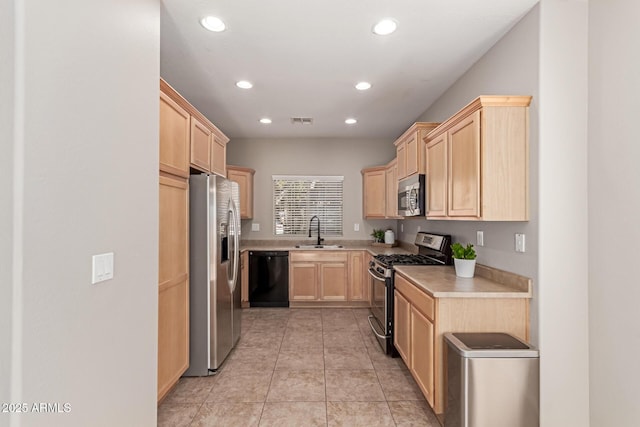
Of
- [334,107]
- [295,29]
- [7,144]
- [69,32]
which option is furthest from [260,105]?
[7,144]

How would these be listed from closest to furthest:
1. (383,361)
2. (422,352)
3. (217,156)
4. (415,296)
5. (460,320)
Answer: (460,320) < (422,352) < (415,296) < (383,361) < (217,156)

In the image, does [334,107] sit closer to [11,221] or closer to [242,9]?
[242,9]

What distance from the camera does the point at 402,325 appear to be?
9.33 ft

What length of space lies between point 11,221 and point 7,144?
24cm

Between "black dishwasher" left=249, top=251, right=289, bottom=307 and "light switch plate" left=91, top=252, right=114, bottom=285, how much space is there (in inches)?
139

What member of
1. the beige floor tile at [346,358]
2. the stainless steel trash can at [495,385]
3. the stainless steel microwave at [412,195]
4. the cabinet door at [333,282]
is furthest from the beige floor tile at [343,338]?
the stainless steel trash can at [495,385]

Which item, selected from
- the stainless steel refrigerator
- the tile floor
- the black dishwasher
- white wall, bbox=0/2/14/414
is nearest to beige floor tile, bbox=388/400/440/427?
the tile floor

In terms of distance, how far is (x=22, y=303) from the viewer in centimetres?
100

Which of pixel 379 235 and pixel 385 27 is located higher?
pixel 385 27

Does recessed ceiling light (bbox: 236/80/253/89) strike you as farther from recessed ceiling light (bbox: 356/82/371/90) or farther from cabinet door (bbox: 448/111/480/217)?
cabinet door (bbox: 448/111/480/217)

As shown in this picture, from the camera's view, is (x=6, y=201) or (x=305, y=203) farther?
(x=305, y=203)

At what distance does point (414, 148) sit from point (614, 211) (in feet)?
5.91

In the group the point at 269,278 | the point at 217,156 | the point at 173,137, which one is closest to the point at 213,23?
the point at 173,137

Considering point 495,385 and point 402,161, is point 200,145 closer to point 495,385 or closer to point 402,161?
point 402,161
